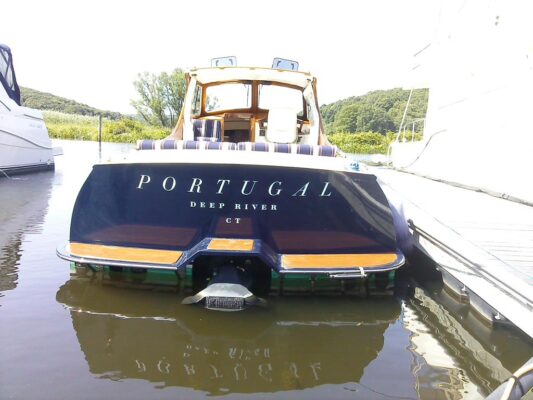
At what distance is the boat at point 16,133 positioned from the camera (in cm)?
1328

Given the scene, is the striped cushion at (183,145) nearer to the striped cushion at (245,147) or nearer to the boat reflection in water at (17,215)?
the striped cushion at (245,147)

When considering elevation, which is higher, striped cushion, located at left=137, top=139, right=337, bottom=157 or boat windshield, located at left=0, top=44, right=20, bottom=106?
boat windshield, located at left=0, top=44, right=20, bottom=106

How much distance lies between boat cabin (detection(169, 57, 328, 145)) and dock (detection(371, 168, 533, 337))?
1.33 meters

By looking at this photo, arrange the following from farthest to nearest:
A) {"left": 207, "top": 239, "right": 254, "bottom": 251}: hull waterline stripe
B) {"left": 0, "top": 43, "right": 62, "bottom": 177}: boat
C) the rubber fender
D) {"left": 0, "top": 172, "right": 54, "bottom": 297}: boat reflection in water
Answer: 1. {"left": 0, "top": 43, "right": 62, "bottom": 177}: boat
2. the rubber fender
3. {"left": 0, "top": 172, "right": 54, "bottom": 297}: boat reflection in water
4. {"left": 207, "top": 239, "right": 254, "bottom": 251}: hull waterline stripe

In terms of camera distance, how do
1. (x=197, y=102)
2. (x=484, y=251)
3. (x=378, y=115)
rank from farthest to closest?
1. (x=378, y=115)
2. (x=197, y=102)
3. (x=484, y=251)

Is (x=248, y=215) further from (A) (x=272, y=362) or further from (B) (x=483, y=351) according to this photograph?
(B) (x=483, y=351)

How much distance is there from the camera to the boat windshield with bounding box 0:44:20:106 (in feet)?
46.7

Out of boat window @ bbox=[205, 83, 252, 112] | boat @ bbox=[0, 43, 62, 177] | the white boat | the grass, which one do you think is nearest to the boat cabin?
boat window @ bbox=[205, 83, 252, 112]

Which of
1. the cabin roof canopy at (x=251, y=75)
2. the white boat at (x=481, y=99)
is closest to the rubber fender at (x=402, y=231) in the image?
the cabin roof canopy at (x=251, y=75)

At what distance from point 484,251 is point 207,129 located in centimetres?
382

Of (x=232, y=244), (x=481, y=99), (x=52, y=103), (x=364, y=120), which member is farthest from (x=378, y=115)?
(x=52, y=103)

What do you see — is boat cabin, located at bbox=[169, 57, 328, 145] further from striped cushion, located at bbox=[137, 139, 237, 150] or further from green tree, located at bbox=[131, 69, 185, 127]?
green tree, located at bbox=[131, 69, 185, 127]

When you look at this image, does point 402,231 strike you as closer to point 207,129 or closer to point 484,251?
point 484,251

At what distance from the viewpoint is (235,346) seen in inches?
138
